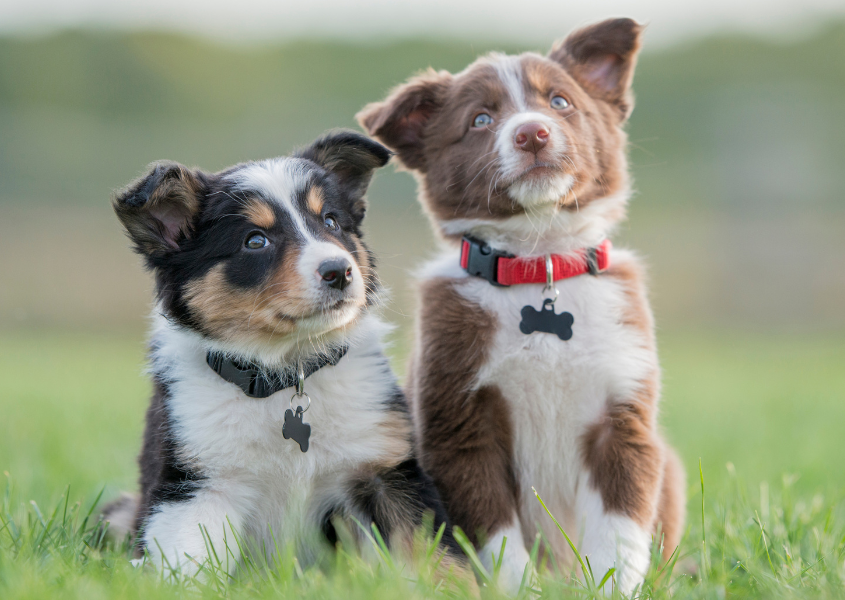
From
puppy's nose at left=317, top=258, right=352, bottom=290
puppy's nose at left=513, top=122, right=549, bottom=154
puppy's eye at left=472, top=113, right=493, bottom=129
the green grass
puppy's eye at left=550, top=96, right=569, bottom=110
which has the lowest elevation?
the green grass

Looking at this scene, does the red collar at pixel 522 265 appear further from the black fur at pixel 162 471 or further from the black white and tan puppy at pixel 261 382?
the black fur at pixel 162 471

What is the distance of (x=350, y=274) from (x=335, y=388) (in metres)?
0.45

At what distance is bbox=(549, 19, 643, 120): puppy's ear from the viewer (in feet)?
12.4

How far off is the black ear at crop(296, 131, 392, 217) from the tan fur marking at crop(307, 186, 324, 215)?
27 cm

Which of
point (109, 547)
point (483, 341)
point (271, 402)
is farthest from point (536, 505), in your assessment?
point (109, 547)

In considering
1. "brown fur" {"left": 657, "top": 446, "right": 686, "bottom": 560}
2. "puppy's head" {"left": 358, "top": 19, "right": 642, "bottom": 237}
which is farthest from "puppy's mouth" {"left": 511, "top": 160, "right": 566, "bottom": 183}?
"brown fur" {"left": 657, "top": 446, "right": 686, "bottom": 560}

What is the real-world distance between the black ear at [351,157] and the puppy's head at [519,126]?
10.3 inches

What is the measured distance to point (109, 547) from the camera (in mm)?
3100

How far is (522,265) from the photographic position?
334 cm

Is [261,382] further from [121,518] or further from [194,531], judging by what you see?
[121,518]

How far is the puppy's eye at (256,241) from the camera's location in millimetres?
3012

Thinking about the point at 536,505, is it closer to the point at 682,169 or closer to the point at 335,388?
the point at 335,388

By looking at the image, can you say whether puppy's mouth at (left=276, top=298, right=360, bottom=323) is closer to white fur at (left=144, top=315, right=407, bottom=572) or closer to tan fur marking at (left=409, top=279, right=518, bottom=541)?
white fur at (left=144, top=315, right=407, bottom=572)

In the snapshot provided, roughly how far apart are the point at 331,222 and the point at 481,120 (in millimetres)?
807
